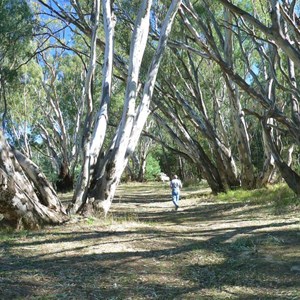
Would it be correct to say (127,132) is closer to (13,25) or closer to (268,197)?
(268,197)

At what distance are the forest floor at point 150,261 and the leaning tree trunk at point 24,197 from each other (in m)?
0.28

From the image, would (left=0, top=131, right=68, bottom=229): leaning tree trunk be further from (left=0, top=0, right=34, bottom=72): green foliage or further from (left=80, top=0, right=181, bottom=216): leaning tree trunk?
(left=0, top=0, right=34, bottom=72): green foliage

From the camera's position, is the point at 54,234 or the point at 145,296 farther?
the point at 54,234

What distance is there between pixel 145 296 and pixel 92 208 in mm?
5111

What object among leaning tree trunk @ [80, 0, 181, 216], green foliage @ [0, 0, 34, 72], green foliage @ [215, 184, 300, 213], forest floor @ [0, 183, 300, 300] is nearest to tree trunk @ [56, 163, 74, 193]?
green foliage @ [0, 0, 34, 72]

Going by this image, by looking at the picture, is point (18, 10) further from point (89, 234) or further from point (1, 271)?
point (1, 271)

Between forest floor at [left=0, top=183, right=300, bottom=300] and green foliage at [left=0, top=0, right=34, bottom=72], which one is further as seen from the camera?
green foliage at [left=0, top=0, right=34, bottom=72]

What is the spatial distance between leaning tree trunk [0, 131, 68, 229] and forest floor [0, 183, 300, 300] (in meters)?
0.28

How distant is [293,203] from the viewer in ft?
38.5

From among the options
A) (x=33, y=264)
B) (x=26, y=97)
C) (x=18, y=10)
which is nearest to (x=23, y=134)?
(x=26, y=97)

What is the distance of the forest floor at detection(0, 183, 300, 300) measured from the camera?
4.78 metres

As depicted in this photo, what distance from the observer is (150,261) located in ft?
19.6

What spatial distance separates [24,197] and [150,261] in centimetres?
303

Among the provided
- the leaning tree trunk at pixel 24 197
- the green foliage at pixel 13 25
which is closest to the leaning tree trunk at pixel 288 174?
the leaning tree trunk at pixel 24 197
